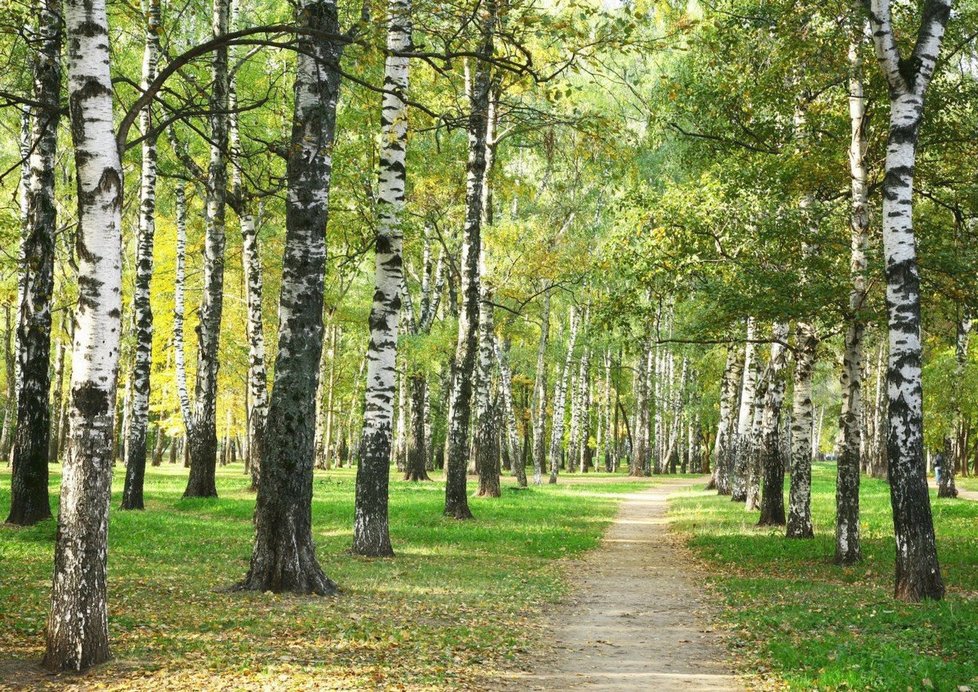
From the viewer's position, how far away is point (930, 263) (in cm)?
1319

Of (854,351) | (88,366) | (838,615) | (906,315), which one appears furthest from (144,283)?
(838,615)

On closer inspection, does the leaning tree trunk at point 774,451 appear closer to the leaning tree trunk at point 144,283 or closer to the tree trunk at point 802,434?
the tree trunk at point 802,434

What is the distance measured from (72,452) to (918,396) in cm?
960

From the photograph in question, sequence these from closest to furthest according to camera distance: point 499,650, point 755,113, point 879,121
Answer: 1. point 499,650
2. point 879,121
3. point 755,113

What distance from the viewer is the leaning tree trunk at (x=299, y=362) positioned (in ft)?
34.8

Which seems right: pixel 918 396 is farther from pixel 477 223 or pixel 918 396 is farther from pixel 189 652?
pixel 477 223

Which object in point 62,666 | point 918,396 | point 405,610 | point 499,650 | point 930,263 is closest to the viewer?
point 62,666

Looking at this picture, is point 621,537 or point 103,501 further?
point 621,537

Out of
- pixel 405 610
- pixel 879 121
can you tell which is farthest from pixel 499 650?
pixel 879 121

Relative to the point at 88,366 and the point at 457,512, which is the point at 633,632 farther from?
the point at 457,512

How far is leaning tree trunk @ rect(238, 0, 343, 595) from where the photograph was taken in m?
10.6

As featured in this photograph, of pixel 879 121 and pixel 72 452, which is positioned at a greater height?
pixel 879 121

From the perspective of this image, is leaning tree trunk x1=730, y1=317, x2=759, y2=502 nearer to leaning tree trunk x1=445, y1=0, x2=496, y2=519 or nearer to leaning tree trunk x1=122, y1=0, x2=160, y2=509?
leaning tree trunk x1=445, y1=0, x2=496, y2=519

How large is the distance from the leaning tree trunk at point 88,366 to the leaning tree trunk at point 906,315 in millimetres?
8985
